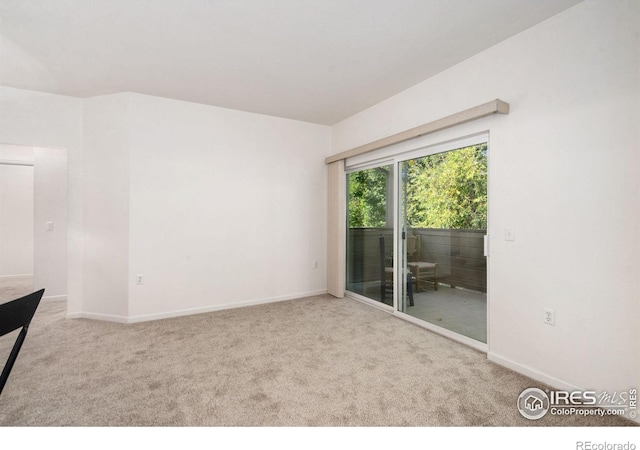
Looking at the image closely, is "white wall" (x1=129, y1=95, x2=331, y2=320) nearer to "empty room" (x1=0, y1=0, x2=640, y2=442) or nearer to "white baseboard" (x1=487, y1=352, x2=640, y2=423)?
"empty room" (x1=0, y1=0, x2=640, y2=442)

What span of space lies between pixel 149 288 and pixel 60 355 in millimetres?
1088

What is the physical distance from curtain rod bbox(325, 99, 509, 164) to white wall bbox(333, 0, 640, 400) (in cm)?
13

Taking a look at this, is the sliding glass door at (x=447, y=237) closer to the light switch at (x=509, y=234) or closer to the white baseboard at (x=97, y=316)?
the light switch at (x=509, y=234)

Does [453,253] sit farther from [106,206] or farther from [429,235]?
[106,206]

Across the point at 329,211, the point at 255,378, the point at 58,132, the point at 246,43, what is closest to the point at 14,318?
the point at 255,378

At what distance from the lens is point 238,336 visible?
3.18m

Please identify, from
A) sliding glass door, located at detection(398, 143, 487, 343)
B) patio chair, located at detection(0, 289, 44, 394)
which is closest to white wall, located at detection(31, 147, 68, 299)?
patio chair, located at detection(0, 289, 44, 394)

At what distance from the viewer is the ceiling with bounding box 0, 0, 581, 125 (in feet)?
7.07

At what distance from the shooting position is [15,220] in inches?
234

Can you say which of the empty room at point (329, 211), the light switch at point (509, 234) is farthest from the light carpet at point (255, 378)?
the light switch at point (509, 234)

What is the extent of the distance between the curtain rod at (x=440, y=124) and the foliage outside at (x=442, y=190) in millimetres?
303

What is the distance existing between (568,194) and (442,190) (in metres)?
1.18

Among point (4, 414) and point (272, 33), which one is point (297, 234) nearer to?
point (272, 33)
